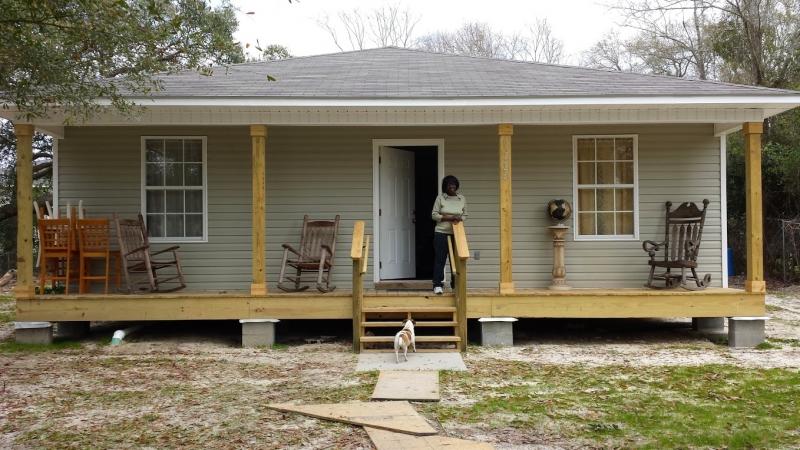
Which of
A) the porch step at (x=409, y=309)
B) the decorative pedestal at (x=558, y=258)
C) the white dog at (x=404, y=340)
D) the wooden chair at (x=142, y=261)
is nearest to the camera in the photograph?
the white dog at (x=404, y=340)

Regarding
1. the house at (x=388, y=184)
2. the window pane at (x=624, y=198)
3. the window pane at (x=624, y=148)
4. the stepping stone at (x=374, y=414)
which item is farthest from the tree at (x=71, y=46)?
the window pane at (x=624, y=198)

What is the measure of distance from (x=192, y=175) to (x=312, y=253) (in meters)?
1.89

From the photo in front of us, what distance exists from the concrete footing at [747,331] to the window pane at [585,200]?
7.38 feet

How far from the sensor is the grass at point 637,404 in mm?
4730

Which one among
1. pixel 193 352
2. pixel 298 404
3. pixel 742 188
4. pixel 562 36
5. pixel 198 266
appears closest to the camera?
pixel 298 404

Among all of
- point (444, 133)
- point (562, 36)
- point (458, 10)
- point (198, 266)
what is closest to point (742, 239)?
point (444, 133)

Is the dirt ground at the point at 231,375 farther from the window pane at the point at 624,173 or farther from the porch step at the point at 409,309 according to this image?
the window pane at the point at 624,173

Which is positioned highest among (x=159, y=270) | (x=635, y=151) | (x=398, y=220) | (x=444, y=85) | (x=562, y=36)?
(x=562, y=36)

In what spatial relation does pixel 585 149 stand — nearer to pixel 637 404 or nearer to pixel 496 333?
pixel 496 333

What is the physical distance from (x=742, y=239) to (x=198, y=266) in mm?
12385

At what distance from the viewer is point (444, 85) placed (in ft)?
28.8

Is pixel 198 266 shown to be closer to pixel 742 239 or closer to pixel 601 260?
pixel 601 260

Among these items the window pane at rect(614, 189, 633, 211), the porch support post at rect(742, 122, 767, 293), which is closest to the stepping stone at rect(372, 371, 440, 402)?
the porch support post at rect(742, 122, 767, 293)

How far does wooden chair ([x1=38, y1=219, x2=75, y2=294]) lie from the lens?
850cm
